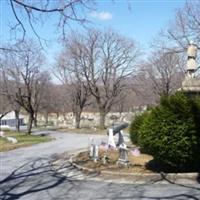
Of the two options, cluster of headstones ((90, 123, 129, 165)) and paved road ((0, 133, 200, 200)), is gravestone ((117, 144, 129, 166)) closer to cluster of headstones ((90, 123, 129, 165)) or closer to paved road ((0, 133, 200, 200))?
cluster of headstones ((90, 123, 129, 165))

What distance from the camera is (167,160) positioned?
13.1 meters

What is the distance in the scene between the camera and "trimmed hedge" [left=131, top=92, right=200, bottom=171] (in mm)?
12781

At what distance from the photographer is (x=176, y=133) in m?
12.9

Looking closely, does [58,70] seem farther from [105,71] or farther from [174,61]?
[174,61]

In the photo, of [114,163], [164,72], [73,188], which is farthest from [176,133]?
[164,72]

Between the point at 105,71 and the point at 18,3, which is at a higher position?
the point at 105,71

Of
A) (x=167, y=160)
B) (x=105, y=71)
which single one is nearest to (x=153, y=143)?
(x=167, y=160)

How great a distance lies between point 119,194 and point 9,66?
39898 millimetres

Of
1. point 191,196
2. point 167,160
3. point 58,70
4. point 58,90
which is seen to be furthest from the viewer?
point 58,90

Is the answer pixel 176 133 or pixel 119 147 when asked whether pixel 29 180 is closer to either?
pixel 119 147

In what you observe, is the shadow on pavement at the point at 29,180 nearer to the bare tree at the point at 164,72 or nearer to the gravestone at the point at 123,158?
the gravestone at the point at 123,158

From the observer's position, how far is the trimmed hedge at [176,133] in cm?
1278

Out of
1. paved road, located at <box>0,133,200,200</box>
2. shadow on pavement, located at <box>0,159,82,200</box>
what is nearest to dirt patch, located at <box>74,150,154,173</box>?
paved road, located at <box>0,133,200,200</box>

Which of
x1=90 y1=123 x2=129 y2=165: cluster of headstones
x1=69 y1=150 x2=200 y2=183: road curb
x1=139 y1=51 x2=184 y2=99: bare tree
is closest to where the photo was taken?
x1=69 y1=150 x2=200 y2=183: road curb
